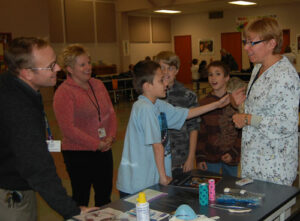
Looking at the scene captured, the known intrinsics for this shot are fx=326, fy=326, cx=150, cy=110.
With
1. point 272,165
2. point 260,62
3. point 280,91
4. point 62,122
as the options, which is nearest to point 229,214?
point 272,165

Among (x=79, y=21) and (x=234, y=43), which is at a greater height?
(x=79, y=21)

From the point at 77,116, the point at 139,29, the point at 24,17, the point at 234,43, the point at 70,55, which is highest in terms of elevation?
the point at 139,29

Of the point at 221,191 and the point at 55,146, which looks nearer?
the point at 221,191

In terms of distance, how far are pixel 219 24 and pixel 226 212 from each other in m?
17.6

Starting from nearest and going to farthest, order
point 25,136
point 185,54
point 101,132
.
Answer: point 25,136 < point 101,132 < point 185,54

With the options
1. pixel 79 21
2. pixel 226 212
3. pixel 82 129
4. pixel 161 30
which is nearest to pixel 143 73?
pixel 82 129

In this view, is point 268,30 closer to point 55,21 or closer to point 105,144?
point 105,144

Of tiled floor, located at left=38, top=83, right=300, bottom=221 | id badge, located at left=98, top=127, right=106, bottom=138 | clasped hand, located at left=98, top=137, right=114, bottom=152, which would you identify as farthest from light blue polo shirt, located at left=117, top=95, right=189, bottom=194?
tiled floor, located at left=38, top=83, right=300, bottom=221

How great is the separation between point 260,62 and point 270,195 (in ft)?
3.04

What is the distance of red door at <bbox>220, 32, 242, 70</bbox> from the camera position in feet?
57.3

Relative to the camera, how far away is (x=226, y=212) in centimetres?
165

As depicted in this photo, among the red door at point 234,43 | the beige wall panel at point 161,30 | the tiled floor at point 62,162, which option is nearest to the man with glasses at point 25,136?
the tiled floor at point 62,162

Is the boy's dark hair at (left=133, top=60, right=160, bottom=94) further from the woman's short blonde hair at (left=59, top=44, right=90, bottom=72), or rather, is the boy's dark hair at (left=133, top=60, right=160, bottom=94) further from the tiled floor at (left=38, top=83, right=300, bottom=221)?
the tiled floor at (left=38, top=83, right=300, bottom=221)

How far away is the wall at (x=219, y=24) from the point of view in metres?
15.7
